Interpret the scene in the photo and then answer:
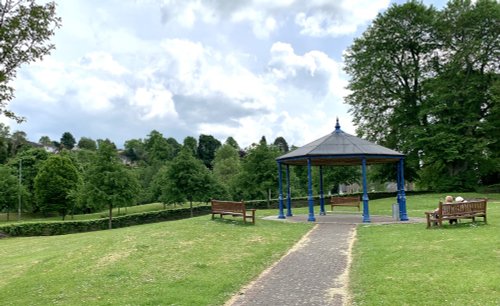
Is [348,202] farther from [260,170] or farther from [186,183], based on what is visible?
[186,183]

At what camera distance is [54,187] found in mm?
48688

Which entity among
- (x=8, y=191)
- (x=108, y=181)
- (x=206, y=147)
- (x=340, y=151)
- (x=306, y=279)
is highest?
(x=206, y=147)

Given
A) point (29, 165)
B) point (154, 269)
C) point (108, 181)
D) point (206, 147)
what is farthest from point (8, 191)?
point (206, 147)

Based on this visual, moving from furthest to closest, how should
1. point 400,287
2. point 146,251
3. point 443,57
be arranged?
point 443,57
point 146,251
point 400,287

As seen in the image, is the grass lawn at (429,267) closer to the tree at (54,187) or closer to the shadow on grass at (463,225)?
the shadow on grass at (463,225)

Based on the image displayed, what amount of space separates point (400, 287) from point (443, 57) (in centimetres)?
3753

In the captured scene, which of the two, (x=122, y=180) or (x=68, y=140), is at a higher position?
(x=68, y=140)

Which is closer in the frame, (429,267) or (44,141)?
(429,267)

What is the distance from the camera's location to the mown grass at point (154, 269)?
837cm

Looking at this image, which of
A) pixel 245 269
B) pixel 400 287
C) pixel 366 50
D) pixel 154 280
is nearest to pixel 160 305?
pixel 154 280

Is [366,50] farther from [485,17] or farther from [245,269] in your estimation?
[245,269]

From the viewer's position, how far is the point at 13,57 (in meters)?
8.99

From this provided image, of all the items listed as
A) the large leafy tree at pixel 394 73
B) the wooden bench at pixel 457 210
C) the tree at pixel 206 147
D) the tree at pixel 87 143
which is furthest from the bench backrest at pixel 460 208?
the tree at pixel 87 143

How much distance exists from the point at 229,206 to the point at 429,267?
1114 centimetres
